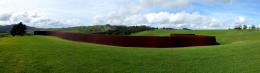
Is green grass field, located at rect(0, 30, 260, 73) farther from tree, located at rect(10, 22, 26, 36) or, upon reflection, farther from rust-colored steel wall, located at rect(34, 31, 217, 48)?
tree, located at rect(10, 22, 26, 36)

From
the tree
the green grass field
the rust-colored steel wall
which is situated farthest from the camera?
the tree

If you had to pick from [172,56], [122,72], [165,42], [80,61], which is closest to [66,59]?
[80,61]

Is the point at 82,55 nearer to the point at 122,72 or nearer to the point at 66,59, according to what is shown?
the point at 66,59

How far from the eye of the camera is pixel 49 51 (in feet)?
69.3

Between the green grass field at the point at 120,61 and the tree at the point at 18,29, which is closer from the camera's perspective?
the green grass field at the point at 120,61

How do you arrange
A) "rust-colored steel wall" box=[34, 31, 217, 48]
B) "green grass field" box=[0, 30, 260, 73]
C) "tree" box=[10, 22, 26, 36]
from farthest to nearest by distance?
"tree" box=[10, 22, 26, 36]
"rust-colored steel wall" box=[34, 31, 217, 48]
"green grass field" box=[0, 30, 260, 73]

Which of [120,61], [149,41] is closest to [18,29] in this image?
[149,41]

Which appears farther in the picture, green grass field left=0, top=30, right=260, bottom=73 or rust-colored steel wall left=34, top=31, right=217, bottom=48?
rust-colored steel wall left=34, top=31, right=217, bottom=48

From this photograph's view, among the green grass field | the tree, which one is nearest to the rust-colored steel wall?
the green grass field

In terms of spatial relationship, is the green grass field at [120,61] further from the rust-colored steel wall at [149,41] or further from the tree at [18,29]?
the tree at [18,29]

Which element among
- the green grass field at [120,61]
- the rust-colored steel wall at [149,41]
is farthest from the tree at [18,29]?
the green grass field at [120,61]

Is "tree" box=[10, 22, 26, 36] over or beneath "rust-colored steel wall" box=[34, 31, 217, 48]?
over

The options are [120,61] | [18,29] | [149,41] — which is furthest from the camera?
[18,29]

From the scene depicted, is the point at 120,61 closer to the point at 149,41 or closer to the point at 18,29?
the point at 149,41
